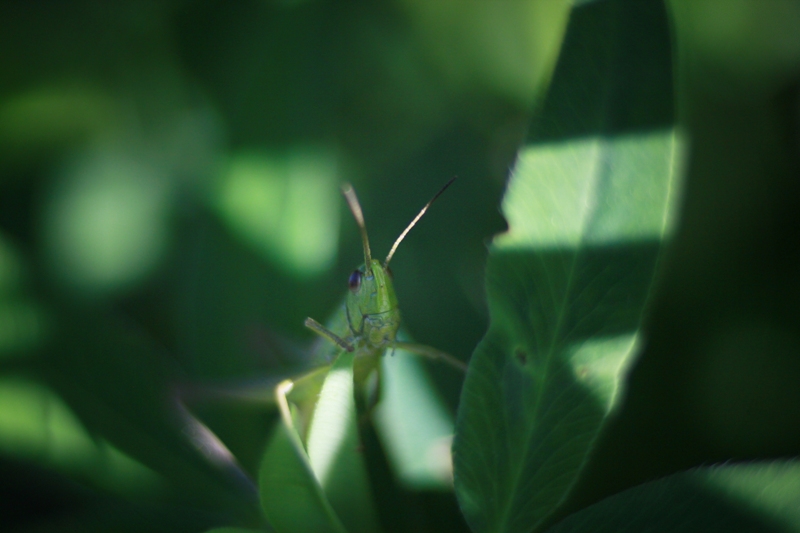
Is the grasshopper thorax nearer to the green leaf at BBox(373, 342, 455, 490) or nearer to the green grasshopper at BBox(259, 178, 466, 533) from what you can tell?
the green leaf at BBox(373, 342, 455, 490)

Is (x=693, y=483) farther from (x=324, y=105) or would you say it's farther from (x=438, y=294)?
(x=324, y=105)

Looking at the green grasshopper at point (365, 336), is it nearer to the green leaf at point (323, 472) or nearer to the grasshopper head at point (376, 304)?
the grasshopper head at point (376, 304)

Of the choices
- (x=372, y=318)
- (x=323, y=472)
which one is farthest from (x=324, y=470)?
(x=372, y=318)

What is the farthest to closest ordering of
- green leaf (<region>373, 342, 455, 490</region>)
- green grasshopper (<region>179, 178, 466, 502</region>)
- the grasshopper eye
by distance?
the grasshopper eye < green grasshopper (<region>179, 178, 466, 502</region>) < green leaf (<region>373, 342, 455, 490</region>)

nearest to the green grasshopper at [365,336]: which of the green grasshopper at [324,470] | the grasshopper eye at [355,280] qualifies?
the grasshopper eye at [355,280]

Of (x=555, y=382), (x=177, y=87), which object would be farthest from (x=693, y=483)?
(x=177, y=87)

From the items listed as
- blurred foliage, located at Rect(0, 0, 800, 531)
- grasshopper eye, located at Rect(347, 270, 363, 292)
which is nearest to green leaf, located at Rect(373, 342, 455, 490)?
blurred foliage, located at Rect(0, 0, 800, 531)
